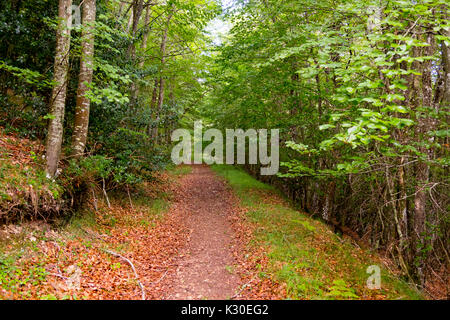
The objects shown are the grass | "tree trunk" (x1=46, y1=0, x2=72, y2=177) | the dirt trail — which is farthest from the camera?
"tree trunk" (x1=46, y1=0, x2=72, y2=177)

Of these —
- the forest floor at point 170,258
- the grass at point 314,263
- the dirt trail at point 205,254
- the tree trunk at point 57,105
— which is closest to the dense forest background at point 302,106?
the tree trunk at point 57,105

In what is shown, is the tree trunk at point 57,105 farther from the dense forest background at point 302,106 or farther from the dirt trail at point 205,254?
the dirt trail at point 205,254

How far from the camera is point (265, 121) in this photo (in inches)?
566

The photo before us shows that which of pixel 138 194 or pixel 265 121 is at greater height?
pixel 265 121

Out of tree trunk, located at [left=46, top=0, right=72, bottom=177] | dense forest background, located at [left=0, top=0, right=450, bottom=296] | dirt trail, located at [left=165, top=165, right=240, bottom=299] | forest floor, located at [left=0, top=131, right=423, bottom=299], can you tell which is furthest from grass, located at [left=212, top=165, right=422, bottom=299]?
tree trunk, located at [left=46, top=0, right=72, bottom=177]

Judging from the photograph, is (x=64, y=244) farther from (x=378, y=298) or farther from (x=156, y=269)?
(x=378, y=298)

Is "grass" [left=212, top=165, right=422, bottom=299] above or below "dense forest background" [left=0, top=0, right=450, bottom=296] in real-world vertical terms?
below

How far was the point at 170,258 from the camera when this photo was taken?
7.24 meters

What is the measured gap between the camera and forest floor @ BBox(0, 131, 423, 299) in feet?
16.1

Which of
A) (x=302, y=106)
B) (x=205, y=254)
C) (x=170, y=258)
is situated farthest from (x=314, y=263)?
(x=302, y=106)

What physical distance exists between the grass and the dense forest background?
87 centimetres

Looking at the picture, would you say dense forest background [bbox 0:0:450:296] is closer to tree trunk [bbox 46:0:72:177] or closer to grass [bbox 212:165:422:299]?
A: tree trunk [bbox 46:0:72:177]
